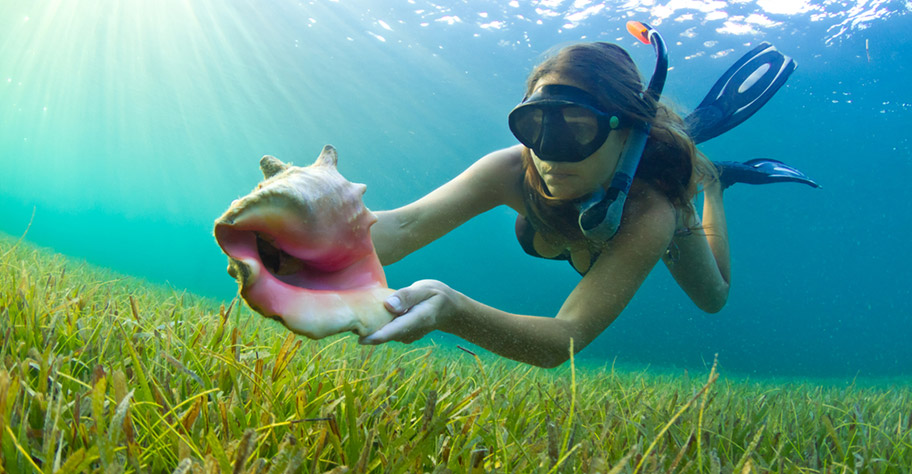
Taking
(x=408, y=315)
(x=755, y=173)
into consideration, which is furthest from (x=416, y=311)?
(x=755, y=173)

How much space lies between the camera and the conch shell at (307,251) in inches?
41.4

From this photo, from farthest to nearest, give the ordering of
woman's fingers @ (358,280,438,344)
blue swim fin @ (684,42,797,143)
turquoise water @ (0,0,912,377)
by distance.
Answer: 1. turquoise water @ (0,0,912,377)
2. blue swim fin @ (684,42,797,143)
3. woman's fingers @ (358,280,438,344)

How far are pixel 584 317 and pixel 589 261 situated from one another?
55.1 inches

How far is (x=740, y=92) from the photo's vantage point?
4.97 meters

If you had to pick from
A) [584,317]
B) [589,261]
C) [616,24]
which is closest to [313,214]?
[584,317]

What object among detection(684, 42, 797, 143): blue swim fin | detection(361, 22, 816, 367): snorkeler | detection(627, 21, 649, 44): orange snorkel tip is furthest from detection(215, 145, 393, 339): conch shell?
detection(684, 42, 797, 143): blue swim fin

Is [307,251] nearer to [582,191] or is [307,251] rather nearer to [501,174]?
[582,191]

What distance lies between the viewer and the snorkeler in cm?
213

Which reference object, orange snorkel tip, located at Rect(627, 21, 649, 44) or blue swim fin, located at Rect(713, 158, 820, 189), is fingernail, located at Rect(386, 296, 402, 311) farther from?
blue swim fin, located at Rect(713, 158, 820, 189)

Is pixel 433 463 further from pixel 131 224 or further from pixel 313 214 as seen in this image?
pixel 131 224

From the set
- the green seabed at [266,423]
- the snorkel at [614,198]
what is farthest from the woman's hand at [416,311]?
the snorkel at [614,198]

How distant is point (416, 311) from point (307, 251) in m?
0.37

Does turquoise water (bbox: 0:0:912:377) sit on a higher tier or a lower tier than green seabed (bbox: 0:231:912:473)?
higher

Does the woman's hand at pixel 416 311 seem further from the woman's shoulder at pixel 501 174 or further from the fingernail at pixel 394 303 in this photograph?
the woman's shoulder at pixel 501 174
